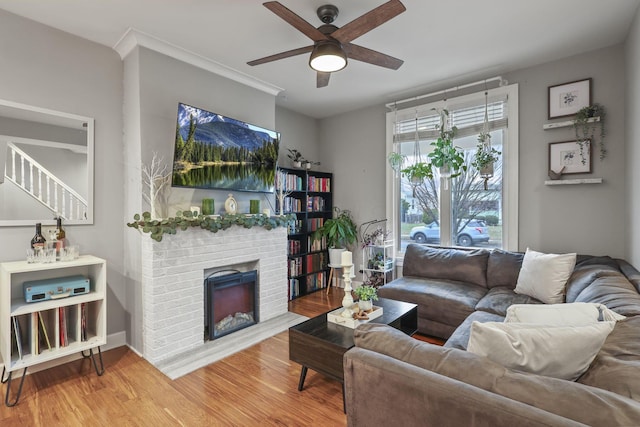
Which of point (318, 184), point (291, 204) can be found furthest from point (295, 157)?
point (291, 204)

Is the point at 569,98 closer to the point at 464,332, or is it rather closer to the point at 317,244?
the point at 464,332

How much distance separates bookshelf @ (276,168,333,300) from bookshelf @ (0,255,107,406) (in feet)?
7.02

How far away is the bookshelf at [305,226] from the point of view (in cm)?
428

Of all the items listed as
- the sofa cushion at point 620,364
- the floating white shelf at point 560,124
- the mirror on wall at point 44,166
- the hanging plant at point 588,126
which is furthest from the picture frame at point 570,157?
the mirror on wall at point 44,166

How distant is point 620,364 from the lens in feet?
3.33

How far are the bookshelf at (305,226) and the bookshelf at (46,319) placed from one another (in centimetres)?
214

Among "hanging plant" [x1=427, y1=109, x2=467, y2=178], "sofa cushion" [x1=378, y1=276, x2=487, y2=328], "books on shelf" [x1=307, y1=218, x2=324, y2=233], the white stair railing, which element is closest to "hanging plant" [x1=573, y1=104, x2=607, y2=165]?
"hanging plant" [x1=427, y1=109, x2=467, y2=178]

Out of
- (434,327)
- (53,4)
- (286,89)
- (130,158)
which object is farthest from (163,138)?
(434,327)

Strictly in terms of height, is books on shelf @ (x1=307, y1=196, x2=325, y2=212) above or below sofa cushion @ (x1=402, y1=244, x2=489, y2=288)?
above

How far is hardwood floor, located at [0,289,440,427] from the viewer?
1.87 m

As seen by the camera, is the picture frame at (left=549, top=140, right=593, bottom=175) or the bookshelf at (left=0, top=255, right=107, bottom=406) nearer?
the bookshelf at (left=0, top=255, right=107, bottom=406)

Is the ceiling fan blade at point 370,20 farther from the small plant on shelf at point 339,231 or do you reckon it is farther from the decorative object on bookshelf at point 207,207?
the small plant on shelf at point 339,231

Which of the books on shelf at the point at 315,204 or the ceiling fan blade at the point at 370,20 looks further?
the books on shelf at the point at 315,204

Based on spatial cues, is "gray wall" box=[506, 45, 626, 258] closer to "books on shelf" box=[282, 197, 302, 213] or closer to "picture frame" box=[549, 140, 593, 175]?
"picture frame" box=[549, 140, 593, 175]
